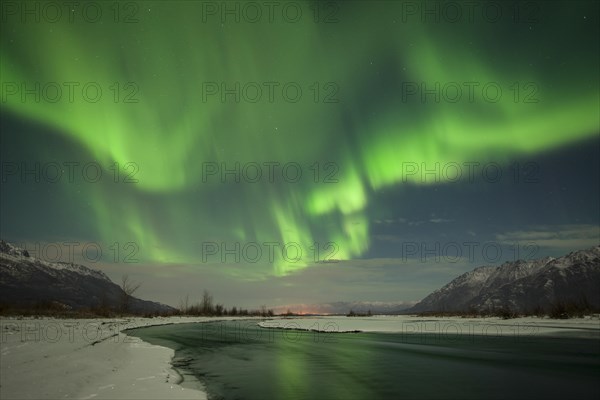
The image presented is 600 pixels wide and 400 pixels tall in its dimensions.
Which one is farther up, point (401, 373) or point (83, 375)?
point (83, 375)

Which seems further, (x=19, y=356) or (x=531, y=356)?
(x=531, y=356)

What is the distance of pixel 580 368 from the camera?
2016 cm

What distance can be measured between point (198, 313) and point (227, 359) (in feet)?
395

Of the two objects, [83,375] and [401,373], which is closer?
[83,375]

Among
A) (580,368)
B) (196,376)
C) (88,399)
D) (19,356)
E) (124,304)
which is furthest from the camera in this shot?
(124,304)

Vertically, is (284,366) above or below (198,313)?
above

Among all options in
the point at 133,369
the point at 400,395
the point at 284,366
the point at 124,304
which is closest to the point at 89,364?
the point at 133,369

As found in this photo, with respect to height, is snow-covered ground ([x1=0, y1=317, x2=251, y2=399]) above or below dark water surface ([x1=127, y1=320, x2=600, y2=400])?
above

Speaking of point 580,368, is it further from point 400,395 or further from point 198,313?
point 198,313

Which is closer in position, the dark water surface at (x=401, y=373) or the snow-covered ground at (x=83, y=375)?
the snow-covered ground at (x=83, y=375)

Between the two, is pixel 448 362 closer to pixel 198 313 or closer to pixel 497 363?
pixel 497 363

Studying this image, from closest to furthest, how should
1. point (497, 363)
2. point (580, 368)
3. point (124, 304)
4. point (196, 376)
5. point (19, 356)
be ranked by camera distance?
point (196, 376), point (19, 356), point (580, 368), point (497, 363), point (124, 304)

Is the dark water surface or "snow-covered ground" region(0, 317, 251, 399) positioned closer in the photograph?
"snow-covered ground" region(0, 317, 251, 399)

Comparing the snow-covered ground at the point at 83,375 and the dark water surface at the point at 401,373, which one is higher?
the snow-covered ground at the point at 83,375
